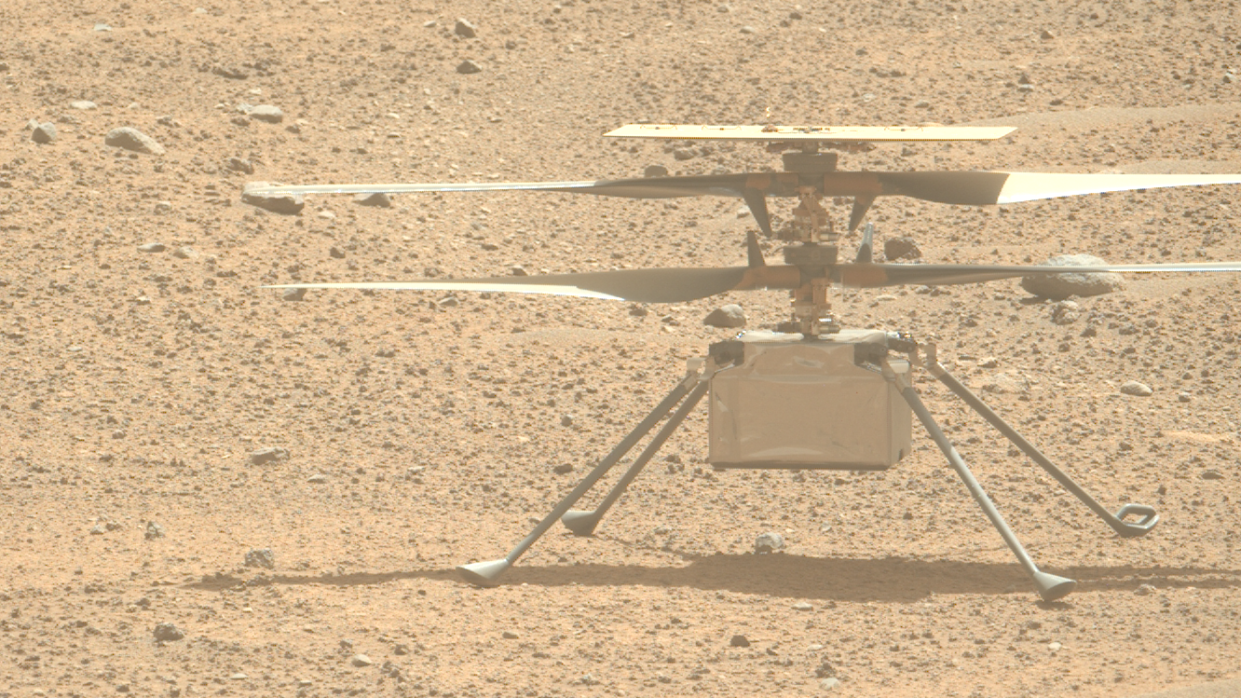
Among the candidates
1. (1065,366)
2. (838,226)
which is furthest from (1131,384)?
(838,226)

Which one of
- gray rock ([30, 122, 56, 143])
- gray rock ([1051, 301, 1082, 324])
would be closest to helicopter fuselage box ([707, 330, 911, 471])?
gray rock ([1051, 301, 1082, 324])

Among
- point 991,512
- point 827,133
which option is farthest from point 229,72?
Result: point 991,512

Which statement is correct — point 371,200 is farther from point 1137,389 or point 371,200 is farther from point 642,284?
point 642,284

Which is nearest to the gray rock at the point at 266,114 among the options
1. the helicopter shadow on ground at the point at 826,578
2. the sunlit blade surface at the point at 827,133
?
the helicopter shadow on ground at the point at 826,578

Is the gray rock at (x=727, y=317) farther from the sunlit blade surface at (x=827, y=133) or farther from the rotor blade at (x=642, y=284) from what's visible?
the sunlit blade surface at (x=827, y=133)

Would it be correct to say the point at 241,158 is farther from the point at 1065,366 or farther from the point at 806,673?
the point at 806,673
